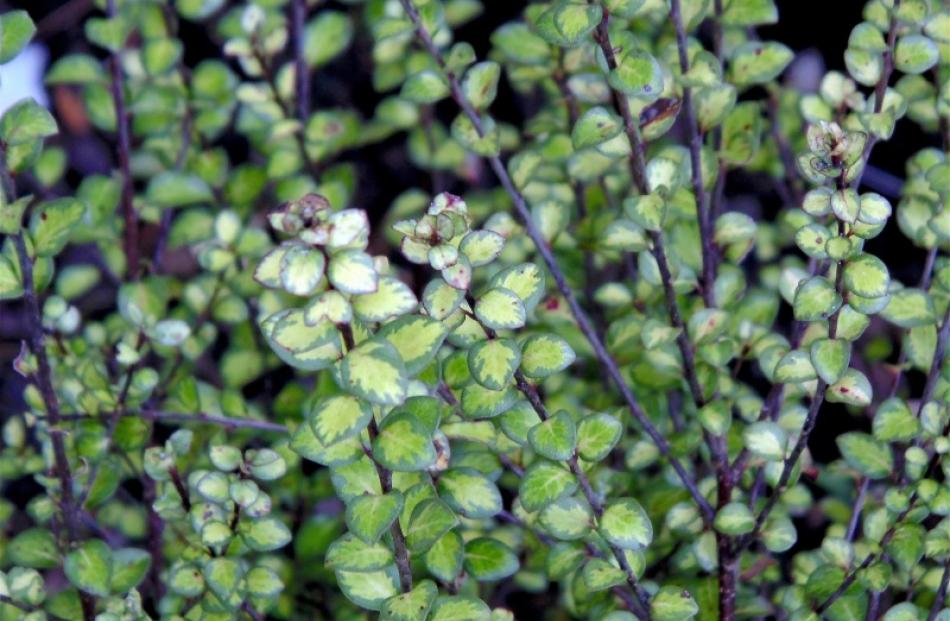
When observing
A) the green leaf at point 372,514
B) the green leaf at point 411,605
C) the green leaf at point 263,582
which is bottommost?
the green leaf at point 263,582

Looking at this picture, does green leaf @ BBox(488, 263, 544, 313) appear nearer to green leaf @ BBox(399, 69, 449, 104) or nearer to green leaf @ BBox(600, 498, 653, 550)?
green leaf @ BBox(600, 498, 653, 550)

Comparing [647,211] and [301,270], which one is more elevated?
[301,270]

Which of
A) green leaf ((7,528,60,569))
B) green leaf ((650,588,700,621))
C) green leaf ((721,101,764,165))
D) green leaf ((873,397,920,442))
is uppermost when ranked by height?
green leaf ((721,101,764,165))

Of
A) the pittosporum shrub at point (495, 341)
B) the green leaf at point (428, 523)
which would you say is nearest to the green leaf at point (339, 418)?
the pittosporum shrub at point (495, 341)

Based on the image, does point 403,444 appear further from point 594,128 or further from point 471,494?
point 594,128

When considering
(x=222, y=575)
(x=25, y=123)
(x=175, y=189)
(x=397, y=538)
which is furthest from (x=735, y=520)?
(x=175, y=189)

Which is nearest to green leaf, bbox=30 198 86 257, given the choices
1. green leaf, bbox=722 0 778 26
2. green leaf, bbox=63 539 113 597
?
green leaf, bbox=63 539 113 597

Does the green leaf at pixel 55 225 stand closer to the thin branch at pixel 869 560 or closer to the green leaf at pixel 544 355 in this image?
the green leaf at pixel 544 355
